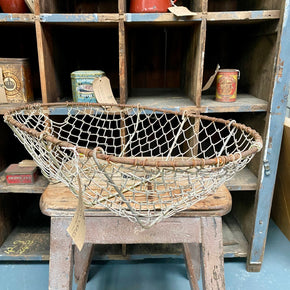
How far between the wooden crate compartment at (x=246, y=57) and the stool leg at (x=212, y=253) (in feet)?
1.48

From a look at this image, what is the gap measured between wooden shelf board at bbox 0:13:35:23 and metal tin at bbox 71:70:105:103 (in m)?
0.22

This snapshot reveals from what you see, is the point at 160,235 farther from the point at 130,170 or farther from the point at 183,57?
the point at 183,57

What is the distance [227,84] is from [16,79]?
802 millimetres

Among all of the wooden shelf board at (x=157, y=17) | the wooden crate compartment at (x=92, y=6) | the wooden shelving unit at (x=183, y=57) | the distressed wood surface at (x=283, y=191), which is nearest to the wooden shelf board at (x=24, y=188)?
the wooden shelving unit at (x=183, y=57)

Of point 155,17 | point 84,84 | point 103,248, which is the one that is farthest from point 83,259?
point 155,17

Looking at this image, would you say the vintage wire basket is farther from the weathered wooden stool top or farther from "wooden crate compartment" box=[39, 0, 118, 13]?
"wooden crate compartment" box=[39, 0, 118, 13]

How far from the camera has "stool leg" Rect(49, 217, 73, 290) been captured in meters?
0.74

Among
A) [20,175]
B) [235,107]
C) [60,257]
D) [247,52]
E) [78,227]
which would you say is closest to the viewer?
[78,227]

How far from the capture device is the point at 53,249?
75 cm

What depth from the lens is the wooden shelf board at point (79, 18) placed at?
926mm

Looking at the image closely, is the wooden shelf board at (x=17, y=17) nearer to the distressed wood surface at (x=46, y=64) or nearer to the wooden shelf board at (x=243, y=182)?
the distressed wood surface at (x=46, y=64)

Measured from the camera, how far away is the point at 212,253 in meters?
0.76

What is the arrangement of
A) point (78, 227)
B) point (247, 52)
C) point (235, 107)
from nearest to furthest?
point (78, 227) → point (235, 107) → point (247, 52)

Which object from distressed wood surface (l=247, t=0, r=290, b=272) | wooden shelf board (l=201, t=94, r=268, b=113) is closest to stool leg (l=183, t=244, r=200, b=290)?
distressed wood surface (l=247, t=0, r=290, b=272)
